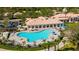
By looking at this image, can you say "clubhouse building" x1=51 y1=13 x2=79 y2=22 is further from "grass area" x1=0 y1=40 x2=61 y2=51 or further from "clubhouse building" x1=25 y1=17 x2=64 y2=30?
"grass area" x1=0 y1=40 x2=61 y2=51

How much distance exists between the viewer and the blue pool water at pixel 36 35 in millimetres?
2111

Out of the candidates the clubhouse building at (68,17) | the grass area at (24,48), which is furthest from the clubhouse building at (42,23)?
the grass area at (24,48)

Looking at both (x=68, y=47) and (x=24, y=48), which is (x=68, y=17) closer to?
(x=68, y=47)

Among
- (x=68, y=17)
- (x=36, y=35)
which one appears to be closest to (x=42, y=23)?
(x=36, y=35)

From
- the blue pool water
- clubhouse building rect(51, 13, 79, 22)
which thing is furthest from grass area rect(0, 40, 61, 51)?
clubhouse building rect(51, 13, 79, 22)

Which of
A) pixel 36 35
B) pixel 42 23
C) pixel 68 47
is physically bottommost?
pixel 68 47

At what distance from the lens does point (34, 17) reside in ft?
7.03

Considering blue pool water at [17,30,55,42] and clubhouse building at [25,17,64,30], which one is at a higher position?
clubhouse building at [25,17,64,30]

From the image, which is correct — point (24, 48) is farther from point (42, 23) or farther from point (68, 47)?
point (68, 47)

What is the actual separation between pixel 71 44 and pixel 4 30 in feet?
2.33

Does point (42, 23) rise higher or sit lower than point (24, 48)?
higher

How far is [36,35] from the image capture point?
2111 mm

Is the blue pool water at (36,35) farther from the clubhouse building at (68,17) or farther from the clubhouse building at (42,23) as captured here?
the clubhouse building at (68,17)

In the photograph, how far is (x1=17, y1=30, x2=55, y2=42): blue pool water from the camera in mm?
2111
